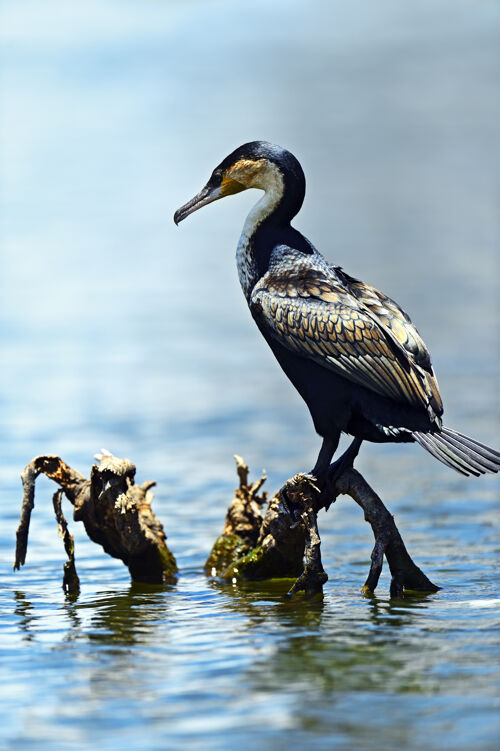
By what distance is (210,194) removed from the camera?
30.3ft

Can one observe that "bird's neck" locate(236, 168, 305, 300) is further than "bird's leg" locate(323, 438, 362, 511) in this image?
Yes

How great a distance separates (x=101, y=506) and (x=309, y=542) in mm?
1777

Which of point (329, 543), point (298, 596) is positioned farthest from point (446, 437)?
point (329, 543)

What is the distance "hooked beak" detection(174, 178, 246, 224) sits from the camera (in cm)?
913

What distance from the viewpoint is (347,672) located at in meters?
6.56

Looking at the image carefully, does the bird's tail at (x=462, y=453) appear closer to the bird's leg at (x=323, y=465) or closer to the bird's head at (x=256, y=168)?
the bird's leg at (x=323, y=465)

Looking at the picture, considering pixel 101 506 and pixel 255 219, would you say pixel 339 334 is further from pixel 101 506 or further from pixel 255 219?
pixel 101 506

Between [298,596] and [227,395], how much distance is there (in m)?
16.5

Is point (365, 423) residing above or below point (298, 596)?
above

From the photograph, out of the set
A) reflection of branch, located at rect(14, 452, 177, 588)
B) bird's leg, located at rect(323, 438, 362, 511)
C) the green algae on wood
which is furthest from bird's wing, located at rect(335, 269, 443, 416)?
reflection of branch, located at rect(14, 452, 177, 588)

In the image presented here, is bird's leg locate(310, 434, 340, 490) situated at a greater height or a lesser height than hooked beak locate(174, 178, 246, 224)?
lesser

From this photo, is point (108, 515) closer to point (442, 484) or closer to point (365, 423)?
point (365, 423)

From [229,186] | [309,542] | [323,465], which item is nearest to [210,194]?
[229,186]

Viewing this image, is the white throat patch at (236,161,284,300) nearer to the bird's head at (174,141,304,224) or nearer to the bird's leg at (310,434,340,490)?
the bird's head at (174,141,304,224)
